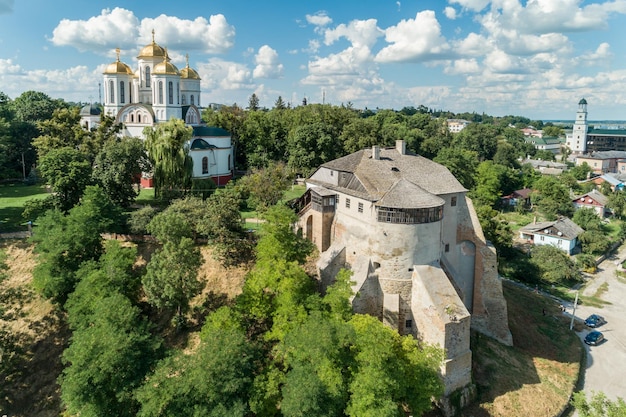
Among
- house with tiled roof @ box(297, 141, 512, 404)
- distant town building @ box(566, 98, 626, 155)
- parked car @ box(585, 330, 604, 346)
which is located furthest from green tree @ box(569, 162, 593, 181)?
house with tiled roof @ box(297, 141, 512, 404)

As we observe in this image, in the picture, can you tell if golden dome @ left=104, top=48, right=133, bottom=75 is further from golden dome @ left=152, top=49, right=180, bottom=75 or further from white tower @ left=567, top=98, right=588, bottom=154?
white tower @ left=567, top=98, right=588, bottom=154

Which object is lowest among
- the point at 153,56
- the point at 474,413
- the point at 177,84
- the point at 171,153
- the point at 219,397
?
the point at 474,413

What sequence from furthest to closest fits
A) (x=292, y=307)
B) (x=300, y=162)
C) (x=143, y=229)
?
1. (x=300, y=162)
2. (x=143, y=229)
3. (x=292, y=307)

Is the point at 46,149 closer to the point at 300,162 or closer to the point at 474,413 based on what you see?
the point at 300,162

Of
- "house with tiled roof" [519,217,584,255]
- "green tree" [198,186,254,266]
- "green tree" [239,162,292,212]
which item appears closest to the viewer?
"green tree" [198,186,254,266]

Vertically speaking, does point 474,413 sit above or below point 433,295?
below

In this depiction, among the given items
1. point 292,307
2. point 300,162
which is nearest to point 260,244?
point 292,307
